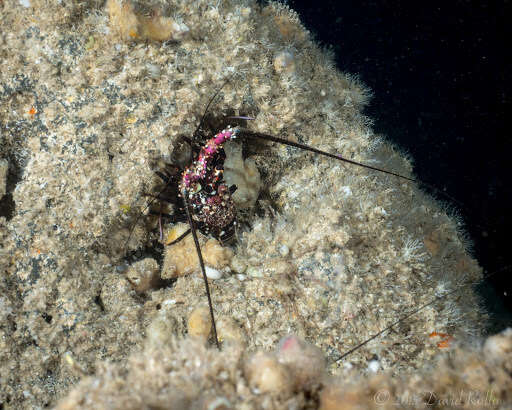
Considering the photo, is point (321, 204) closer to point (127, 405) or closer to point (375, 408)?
point (375, 408)

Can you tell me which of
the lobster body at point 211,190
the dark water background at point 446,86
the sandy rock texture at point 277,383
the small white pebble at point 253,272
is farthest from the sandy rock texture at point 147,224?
the dark water background at point 446,86

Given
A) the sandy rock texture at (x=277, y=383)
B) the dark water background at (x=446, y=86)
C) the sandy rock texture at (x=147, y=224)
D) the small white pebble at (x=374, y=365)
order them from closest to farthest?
the sandy rock texture at (x=277, y=383)
the small white pebble at (x=374, y=365)
the sandy rock texture at (x=147, y=224)
the dark water background at (x=446, y=86)

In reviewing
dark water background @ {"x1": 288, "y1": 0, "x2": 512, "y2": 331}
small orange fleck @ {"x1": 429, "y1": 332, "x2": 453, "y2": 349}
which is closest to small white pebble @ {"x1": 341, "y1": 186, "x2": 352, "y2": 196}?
small orange fleck @ {"x1": 429, "y1": 332, "x2": 453, "y2": 349}

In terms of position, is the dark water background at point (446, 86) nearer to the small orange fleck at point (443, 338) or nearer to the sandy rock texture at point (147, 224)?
the sandy rock texture at point (147, 224)

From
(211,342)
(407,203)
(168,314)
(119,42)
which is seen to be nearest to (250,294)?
(211,342)

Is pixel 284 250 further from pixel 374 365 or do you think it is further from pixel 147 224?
pixel 147 224

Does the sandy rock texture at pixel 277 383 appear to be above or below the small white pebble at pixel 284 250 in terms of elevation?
A: above
